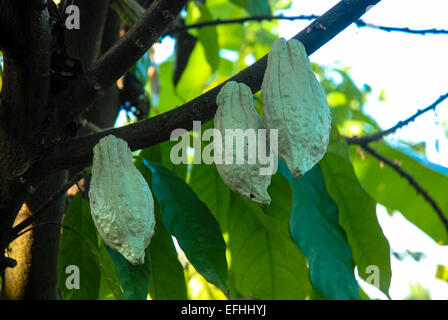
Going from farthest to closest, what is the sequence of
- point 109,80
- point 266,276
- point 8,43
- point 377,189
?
point 377,189 → point 266,276 → point 109,80 → point 8,43

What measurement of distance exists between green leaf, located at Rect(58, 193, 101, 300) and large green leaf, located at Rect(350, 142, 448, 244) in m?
1.25

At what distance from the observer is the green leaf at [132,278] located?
3.70 feet

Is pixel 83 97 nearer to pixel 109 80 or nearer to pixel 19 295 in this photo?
pixel 109 80

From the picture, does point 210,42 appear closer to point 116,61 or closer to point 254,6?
point 254,6

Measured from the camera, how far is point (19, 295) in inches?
56.2

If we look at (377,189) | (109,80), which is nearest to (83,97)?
(109,80)

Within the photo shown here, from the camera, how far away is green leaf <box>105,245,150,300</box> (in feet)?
3.70

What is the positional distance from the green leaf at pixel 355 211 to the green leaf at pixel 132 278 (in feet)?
1.74

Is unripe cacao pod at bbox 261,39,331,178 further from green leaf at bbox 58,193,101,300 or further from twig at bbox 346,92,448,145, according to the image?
green leaf at bbox 58,193,101,300

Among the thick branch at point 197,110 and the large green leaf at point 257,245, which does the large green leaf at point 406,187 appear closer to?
the large green leaf at point 257,245

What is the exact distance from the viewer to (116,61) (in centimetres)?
95

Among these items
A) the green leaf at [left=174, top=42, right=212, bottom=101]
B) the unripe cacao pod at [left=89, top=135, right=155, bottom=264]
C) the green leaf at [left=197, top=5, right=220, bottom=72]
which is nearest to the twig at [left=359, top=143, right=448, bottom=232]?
the green leaf at [left=197, top=5, right=220, bottom=72]
